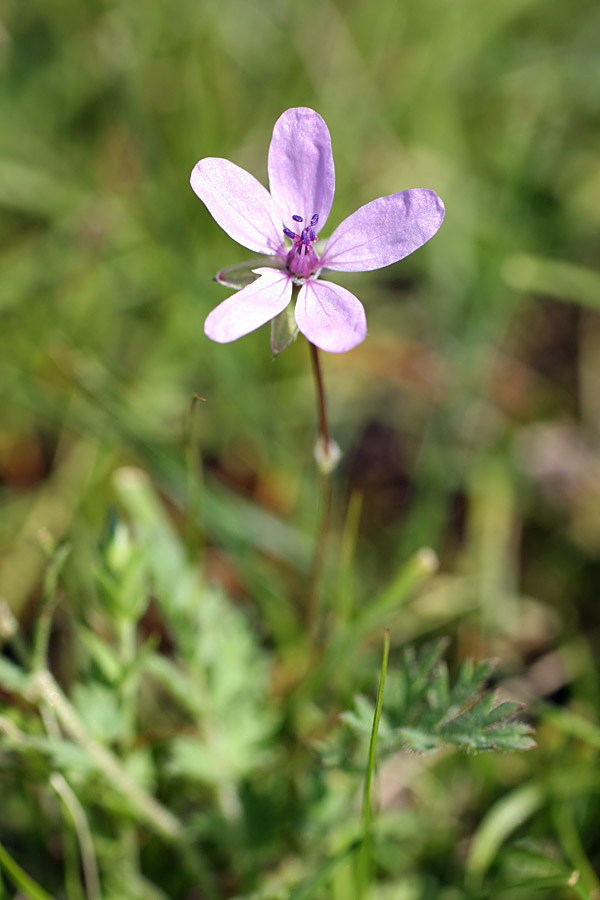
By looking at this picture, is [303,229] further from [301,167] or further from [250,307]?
[250,307]

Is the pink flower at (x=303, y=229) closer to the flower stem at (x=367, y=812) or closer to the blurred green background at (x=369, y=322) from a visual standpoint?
the flower stem at (x=367, y=812)

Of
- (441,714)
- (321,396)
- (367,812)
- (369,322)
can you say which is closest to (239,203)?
(321,396)

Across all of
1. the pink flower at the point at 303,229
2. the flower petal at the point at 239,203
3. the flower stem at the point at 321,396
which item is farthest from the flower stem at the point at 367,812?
the flower petal at the point at 239,203

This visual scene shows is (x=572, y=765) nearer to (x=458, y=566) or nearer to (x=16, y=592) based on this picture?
(x=458, y=566)

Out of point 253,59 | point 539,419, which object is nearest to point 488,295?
point 539,419

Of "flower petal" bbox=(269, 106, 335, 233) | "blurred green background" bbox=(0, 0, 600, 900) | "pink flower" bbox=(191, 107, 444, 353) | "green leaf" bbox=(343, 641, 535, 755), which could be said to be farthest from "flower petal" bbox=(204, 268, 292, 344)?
"blurred green background" bbox=(0, 0, 600, 900)

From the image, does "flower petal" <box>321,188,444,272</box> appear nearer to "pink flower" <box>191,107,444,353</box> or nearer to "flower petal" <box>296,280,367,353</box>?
"pink flower" <box>191,107,444,353</box>
